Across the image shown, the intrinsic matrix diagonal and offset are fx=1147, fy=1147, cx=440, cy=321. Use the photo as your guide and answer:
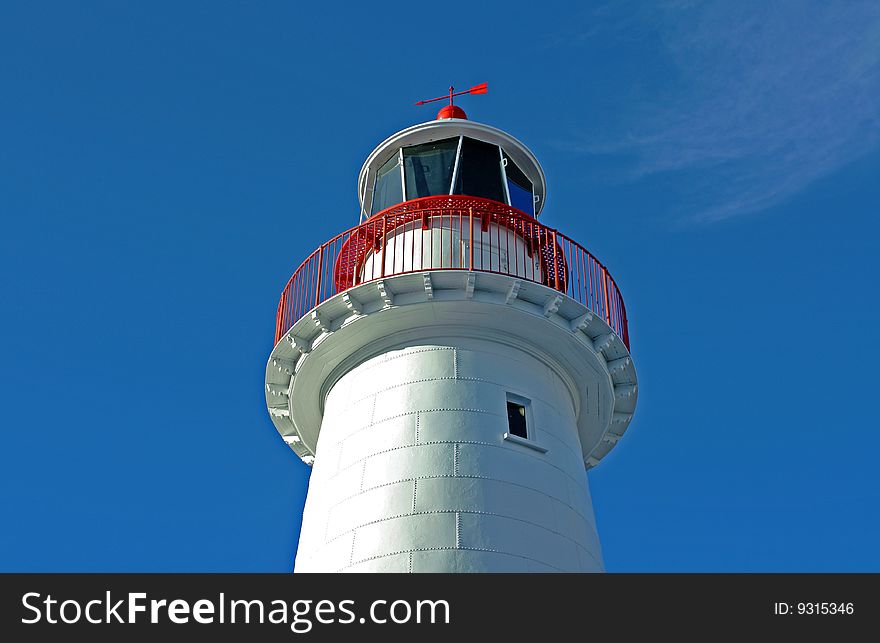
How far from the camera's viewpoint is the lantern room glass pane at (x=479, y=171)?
19344 millimetres

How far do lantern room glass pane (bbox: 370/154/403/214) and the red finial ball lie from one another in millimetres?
1510

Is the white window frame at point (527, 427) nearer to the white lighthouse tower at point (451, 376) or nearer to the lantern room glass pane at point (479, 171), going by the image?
the white lighthouse tower at point (451, 376)

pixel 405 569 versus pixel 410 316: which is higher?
pixel 410 316

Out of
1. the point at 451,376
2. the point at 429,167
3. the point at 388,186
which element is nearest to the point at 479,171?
the point at 429,167

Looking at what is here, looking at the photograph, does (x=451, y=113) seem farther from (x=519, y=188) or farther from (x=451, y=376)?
(x=451, y=376)

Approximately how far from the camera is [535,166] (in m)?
20.5

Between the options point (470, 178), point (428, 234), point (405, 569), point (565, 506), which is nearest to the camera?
point (405, 569)

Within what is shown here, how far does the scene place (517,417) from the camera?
16250 mm

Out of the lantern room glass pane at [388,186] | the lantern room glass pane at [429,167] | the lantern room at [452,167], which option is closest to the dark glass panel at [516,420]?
the lantern room at [452,167]

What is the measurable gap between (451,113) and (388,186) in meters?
2.16

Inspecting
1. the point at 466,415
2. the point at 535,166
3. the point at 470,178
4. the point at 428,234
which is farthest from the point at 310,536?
the point at 535,166

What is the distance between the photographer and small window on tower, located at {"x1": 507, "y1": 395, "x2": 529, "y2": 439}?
16.0m
